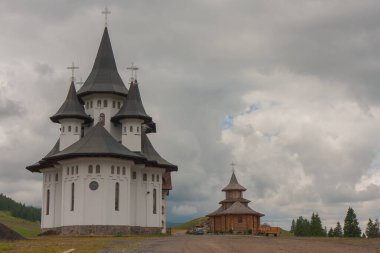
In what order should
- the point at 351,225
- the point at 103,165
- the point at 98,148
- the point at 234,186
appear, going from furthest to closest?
the point at 234,186 < the point at 351,225 < the point at 103,165 < the point at 98,148

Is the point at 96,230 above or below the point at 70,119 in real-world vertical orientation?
below

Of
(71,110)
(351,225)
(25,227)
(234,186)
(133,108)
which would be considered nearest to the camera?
(71,110)

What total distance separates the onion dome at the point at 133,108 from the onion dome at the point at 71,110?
11.7 ft

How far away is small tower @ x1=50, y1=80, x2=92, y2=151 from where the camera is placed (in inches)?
2424

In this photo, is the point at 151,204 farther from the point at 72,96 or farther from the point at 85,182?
the point at 72,96

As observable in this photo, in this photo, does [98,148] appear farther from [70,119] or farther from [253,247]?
[253,247]

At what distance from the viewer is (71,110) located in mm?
61969

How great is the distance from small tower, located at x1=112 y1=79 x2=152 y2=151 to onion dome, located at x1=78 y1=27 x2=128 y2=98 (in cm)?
246

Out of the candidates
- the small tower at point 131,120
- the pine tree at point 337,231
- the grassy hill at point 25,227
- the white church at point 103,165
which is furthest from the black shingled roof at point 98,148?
the pine tree at point 337,231

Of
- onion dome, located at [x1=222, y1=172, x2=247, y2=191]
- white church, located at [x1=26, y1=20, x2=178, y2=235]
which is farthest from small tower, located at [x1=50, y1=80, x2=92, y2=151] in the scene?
onion dome, located at [x1=222, y1=172, x2=247, y2=191]

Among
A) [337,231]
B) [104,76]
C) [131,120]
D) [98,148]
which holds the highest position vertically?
[104,76]

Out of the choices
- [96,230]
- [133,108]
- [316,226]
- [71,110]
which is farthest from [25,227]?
[96,230]

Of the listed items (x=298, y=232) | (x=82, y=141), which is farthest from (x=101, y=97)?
(x=298, y=232)

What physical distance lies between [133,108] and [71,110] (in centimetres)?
686
